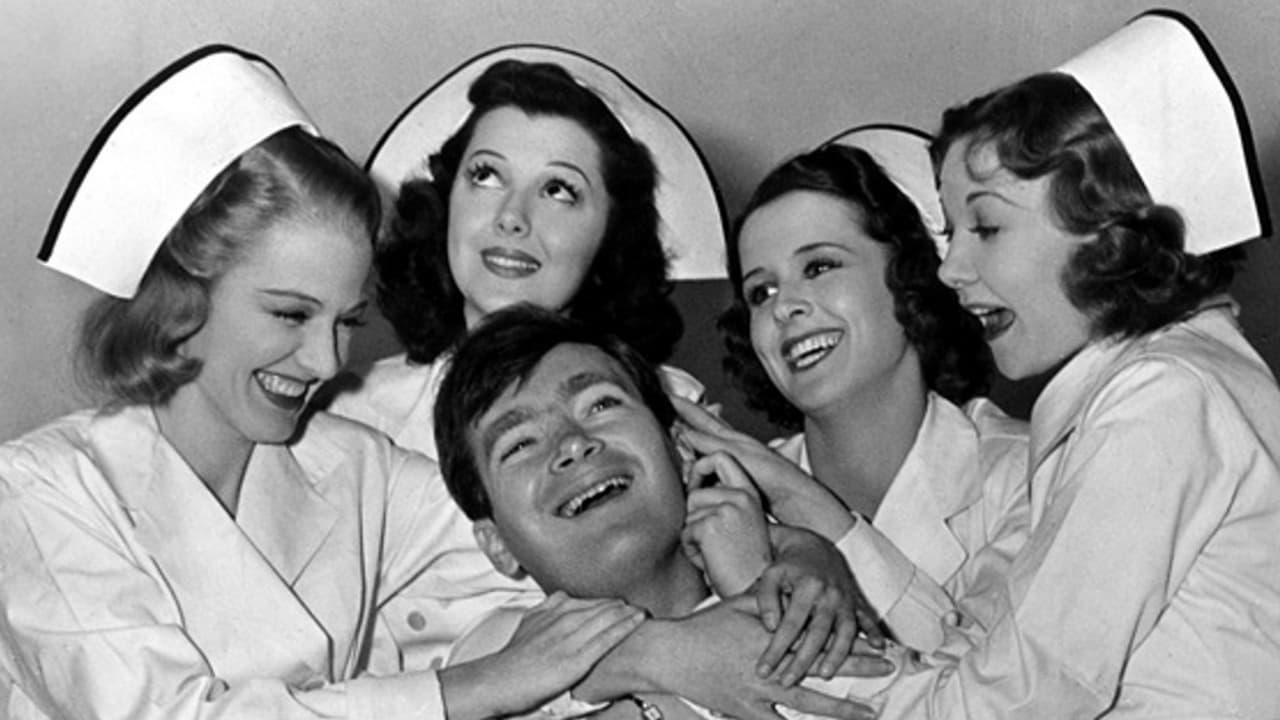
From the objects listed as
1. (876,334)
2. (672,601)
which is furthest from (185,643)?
(876,334)

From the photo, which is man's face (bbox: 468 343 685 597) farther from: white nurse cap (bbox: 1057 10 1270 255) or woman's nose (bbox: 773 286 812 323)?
white nurse cap (bbox: 1057 10 1270 255)

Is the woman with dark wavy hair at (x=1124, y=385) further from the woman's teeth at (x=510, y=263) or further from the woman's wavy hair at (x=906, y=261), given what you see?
the woman's teeth at (x=510, y=263)

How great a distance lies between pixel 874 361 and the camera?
7.41 ft

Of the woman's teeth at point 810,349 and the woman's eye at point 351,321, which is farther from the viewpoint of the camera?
the woman's teeth at point 810,349

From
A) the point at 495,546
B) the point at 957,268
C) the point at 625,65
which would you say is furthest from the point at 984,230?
the point at 625,65

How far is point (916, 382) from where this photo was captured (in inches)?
91.0

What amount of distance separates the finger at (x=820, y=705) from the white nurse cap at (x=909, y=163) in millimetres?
587

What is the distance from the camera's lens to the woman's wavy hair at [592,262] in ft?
7.55

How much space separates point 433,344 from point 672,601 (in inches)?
19.6

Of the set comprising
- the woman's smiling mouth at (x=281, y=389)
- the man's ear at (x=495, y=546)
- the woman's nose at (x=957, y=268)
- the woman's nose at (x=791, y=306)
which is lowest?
the man's ear at (x=495, y=546)

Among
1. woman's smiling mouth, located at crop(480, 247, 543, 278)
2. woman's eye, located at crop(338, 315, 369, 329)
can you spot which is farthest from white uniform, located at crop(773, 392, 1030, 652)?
woman's eye, located at crop(338, 315, 369, 329)

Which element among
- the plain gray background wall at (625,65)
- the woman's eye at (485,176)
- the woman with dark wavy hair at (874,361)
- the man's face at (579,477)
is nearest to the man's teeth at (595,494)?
the man's face at (579,477)

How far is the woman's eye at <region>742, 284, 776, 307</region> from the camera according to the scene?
229cm

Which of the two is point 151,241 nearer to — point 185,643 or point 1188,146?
point 185,643
